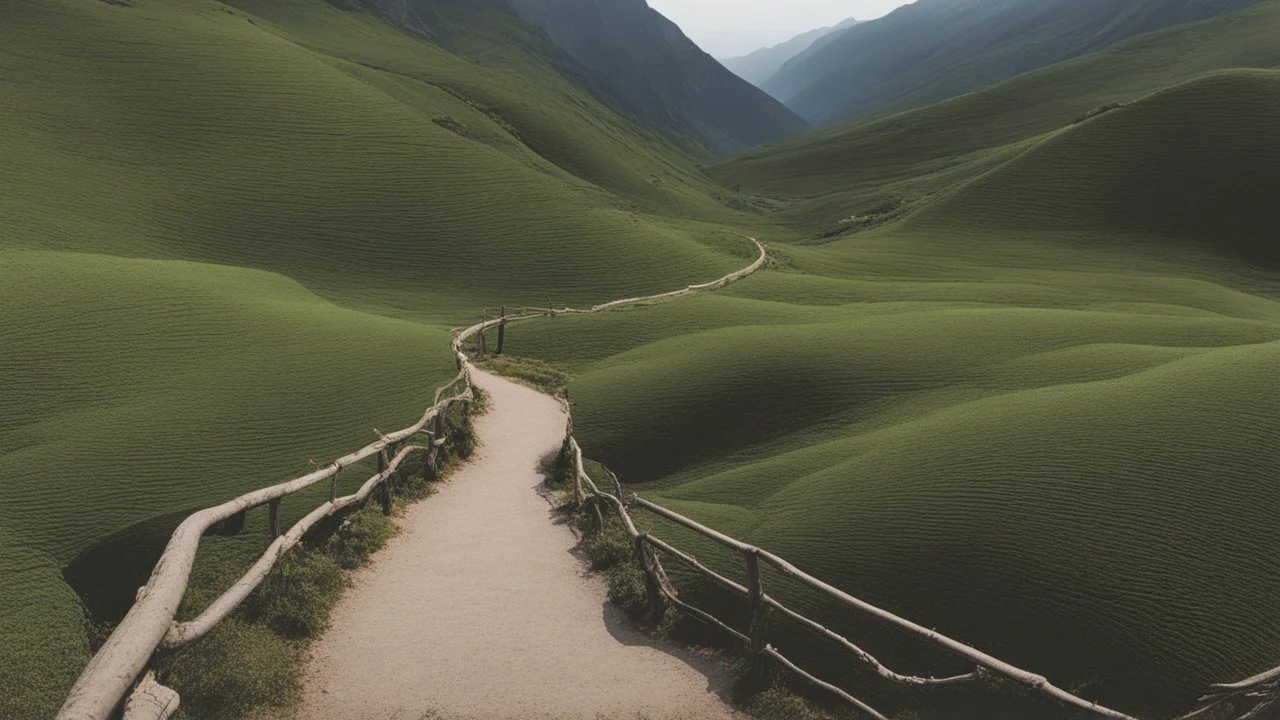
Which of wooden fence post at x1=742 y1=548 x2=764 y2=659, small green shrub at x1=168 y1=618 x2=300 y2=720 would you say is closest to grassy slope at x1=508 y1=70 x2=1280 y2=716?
wooden fence post at x1=742 y1=548 x2=764 y2=659

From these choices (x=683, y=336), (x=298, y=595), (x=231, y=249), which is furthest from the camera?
(x=231, y=249)

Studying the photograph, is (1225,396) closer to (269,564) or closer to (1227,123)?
(269,564)

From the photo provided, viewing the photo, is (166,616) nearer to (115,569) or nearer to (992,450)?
(115,569)

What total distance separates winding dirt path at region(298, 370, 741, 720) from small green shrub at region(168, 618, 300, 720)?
39cm

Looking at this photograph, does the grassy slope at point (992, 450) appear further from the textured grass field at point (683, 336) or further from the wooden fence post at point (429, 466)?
the wooden fence post at point (429, 466)

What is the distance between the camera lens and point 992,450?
15.5m

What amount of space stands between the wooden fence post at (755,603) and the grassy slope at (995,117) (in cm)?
10575

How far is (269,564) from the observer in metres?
11.9

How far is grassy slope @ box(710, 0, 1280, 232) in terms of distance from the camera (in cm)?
13225

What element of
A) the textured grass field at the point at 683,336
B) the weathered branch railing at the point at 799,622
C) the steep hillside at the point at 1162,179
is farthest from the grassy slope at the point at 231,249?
→ the steep hillside at the point at 1162,179

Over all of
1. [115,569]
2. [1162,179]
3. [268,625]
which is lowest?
[115,569]

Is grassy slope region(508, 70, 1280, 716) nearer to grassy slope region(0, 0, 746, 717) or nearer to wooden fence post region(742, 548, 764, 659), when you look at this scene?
wooden fence post region(742, 548, 764, 659)

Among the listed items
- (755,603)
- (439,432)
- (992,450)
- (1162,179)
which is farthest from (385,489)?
(1162,179)

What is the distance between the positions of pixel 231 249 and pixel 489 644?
1737 inches
